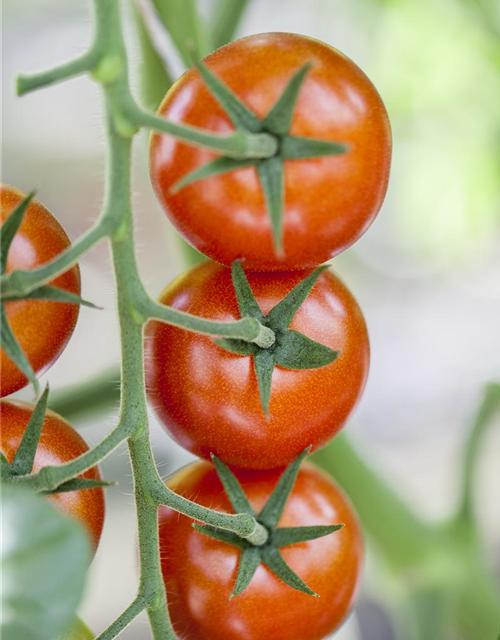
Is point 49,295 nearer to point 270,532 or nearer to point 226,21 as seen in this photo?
point 270,532

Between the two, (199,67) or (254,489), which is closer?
(199,67)

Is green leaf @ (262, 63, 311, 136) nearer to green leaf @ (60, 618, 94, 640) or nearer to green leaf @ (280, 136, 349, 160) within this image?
green leaf @ (280, 136, 349, 160)

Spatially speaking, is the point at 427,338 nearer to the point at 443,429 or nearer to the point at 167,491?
the point at 443,429

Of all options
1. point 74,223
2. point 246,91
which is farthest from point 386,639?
point 246,91

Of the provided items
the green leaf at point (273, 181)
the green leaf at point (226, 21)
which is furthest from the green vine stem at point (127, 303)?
the green leaf at point (226, 21)

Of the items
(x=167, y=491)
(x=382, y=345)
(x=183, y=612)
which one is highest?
(x=167, y=491)

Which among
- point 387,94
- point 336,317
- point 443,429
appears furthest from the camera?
point 443,429

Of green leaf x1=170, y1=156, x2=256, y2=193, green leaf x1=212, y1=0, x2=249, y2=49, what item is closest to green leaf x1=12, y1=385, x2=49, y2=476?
green leaf x1=170, y1=156, x2=256, y2=193

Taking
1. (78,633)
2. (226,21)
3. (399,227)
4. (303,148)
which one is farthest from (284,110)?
(399,227)

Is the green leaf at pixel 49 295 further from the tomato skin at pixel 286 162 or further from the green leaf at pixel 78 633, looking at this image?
the green leaf at pixel 78 633
